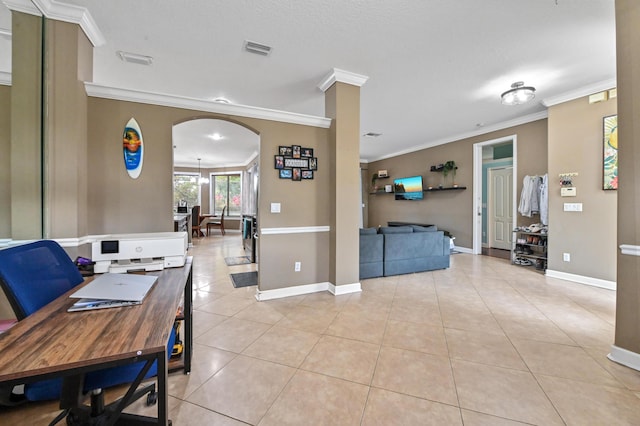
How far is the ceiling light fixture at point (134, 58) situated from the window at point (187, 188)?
7.10 meters

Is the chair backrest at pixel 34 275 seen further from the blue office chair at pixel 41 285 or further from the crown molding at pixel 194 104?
the crown molding at pixel 194 104

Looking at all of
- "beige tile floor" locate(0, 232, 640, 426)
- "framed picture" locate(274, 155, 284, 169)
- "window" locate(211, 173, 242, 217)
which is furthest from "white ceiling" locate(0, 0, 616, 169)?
"window" locate(211, 173, 242, 217)

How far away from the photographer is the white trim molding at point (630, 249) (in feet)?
5.84

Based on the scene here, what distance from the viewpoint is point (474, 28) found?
2408mm

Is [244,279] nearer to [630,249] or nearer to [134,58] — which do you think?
[134,58]

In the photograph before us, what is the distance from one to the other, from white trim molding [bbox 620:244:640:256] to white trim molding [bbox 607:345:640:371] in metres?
0.68

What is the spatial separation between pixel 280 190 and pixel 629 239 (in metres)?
3.03

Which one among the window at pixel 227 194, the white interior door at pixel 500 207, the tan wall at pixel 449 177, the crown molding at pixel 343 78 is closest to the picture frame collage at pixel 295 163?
the crown molding at pixel 343 78

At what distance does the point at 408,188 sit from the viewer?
23.8 ft

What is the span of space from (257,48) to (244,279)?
3002 mm

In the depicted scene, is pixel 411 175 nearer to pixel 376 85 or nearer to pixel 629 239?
pixel 376 85

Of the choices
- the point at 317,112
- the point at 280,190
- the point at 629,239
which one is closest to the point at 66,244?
the point at 280,190

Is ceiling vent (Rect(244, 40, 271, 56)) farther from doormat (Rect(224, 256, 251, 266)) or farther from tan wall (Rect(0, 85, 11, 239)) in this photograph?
doormat (Rect(224, 256, 251, 266))

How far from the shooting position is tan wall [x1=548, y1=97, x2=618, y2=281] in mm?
3457
